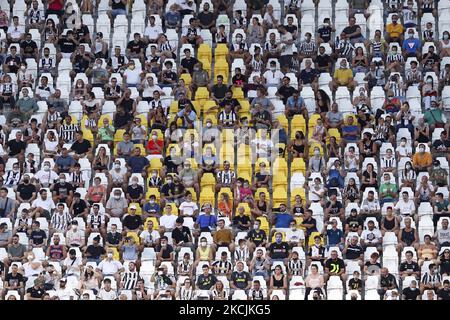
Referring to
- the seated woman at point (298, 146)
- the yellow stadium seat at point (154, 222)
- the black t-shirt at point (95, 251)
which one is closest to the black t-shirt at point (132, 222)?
the yellow stadium seat at point (154, 222)

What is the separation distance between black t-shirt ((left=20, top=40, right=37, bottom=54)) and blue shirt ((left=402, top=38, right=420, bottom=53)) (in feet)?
21.0

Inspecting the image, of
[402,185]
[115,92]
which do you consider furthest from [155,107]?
[402,185]

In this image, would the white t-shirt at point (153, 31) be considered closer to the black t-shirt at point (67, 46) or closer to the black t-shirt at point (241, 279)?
the black t-shirt at point (67, 46)

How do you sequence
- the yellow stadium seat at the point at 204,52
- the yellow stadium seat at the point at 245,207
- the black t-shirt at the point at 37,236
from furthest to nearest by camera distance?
the yellow stadium seat at the point at 204,52 < the yellow stadium seat at the point at 245,207 < the black t-shirt at the point at 37,236

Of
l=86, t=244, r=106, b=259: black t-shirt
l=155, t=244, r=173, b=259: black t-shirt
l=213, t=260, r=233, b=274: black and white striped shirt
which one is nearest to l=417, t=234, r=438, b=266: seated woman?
l=213, t=260, r=233, b=274: black and white striped shirt

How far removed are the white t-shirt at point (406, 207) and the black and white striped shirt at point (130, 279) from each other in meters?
4.25

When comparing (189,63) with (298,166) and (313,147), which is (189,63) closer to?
(313,147)

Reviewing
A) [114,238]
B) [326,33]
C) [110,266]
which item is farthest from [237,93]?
[110,266]

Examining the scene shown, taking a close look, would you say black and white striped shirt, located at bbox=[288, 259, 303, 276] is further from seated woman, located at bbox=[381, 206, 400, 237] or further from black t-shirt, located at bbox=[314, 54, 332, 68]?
black t-shirt, located at bbox=[314, 54, 332, 68]

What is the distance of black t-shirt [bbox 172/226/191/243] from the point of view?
2536 centimetres

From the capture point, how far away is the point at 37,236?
83.7 feet

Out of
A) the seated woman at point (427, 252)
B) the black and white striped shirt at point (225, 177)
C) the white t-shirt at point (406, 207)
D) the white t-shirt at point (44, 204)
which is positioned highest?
the black and white striped shirt at point (225, 177)

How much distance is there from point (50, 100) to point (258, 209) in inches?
169

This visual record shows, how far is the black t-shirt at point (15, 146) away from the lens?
87.7 ft
